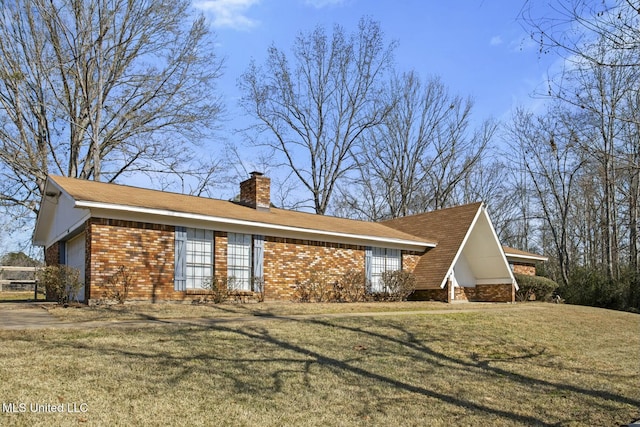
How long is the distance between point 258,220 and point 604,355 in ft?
33.3

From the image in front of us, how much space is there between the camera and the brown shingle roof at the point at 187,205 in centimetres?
1456

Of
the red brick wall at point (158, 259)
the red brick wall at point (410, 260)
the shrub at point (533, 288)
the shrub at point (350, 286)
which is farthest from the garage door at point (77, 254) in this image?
the shrub at point (533, 288)

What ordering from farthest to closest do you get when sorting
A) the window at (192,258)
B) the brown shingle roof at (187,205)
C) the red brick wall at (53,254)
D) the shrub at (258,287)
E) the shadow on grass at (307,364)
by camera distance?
the red brick wall at (53,254)
the shrub at (258,287)
the window at (192,258)
the brown shingle roof at (187,205)
the shadow on grass at (307,364)

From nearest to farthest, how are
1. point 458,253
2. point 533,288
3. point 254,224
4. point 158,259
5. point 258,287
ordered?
point 158,259, point 254,224, point 258,287, point 458,253, point 533,288

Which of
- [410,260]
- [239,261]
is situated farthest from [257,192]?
[410,260]

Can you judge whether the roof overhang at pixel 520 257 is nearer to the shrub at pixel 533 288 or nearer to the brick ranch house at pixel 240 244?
the shrub at pixel 533 288

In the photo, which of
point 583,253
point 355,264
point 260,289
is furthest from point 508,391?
point 583,253

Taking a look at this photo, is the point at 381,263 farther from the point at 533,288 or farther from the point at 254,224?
the point at 533,288

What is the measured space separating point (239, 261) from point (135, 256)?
3.38m

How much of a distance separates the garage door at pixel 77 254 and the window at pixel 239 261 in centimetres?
423

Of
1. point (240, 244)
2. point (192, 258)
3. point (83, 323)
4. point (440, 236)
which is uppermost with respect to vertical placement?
point (440, 236)

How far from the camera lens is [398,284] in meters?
19.8

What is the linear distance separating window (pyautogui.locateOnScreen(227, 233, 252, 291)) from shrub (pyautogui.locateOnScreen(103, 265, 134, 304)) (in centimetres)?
317

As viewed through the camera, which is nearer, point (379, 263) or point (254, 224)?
point (254, 224)
